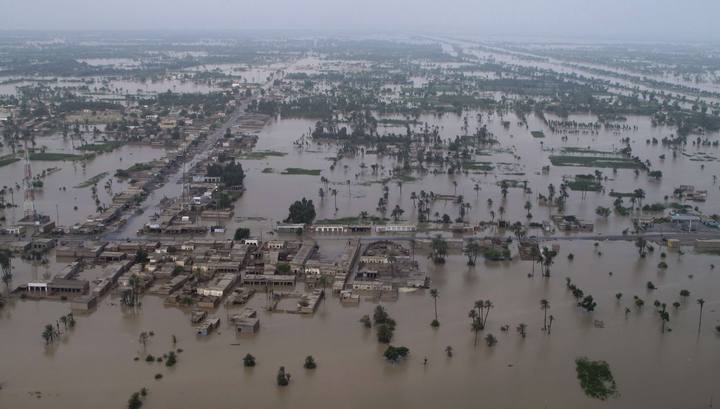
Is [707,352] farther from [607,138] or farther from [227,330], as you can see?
[607,138]

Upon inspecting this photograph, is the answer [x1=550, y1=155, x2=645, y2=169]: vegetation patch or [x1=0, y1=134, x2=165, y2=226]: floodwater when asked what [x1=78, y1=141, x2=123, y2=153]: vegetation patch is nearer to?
[x1=0, y1=134, x2=165, y2=226]: floodwater

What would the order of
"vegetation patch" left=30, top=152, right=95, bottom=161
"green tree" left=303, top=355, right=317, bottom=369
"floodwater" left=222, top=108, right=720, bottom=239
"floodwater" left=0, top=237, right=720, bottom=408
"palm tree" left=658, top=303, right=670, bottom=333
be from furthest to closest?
1. "vegetation patch" left=30, top=152, right=95, bottom=161
2. "floodwater" left=222, top=108, right=720, bottom=239
3. "palm tree" left=658, top=303, right=670, bottom=333
4. "green tree" left=303, top=355, right=317, bottom=369
5. "floodwater" left=0, top=237, right=720, bottom=408

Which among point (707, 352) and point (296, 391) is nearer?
point (296, 391)

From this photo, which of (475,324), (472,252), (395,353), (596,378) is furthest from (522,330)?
(472,252)

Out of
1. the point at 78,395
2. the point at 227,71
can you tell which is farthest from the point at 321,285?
the point at 227,71

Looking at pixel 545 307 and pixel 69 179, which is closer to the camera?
pixel 545 307

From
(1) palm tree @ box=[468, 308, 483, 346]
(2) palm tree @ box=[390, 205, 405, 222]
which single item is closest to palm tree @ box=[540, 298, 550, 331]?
(1) palm tree @ box=[468, 308, 483, 346]

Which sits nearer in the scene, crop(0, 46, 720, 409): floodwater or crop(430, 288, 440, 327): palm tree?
crop(0, 46, 720, 409): floodwater

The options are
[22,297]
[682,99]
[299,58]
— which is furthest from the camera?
[299,58]

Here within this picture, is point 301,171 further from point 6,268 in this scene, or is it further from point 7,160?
point 6,268
